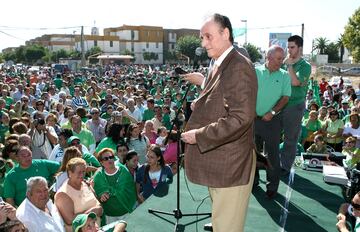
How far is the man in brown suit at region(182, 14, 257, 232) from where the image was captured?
194 cm

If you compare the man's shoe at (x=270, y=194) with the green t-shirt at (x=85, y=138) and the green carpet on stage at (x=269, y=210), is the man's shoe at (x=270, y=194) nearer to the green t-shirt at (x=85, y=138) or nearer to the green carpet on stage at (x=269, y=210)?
the green carpet on stage at (x=269, y=210)

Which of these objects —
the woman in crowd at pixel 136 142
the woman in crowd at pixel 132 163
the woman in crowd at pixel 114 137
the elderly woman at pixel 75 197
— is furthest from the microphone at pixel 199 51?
the woman in crowd at pixel 136 142

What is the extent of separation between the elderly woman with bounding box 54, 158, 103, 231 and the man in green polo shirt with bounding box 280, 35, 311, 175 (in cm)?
230

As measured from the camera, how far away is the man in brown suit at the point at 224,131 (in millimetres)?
1944

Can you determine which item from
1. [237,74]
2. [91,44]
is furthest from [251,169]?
[91,44]

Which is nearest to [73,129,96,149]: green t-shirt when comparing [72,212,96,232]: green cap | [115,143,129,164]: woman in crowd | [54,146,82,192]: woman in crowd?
[115,143,129,164]: woman in crowd

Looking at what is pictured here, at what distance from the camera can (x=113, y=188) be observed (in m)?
4.95

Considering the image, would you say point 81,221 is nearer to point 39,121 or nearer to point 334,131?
point 39,121

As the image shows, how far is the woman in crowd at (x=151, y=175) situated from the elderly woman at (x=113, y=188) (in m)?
0.22

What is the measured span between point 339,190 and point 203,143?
2.79m

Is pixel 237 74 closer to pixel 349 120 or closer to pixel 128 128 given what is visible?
pixel 128 128

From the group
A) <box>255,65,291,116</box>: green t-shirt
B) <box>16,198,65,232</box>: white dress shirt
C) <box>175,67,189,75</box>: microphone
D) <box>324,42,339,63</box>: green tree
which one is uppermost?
<box>324,42,339,63</box>: green tree

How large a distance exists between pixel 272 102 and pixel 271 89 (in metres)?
0.12

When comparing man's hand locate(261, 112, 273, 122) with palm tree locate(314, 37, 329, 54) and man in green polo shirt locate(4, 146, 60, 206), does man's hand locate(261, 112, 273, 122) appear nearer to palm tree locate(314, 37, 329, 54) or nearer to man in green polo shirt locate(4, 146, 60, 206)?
man in green polo shirt locate(4, 146, 60, 206)
